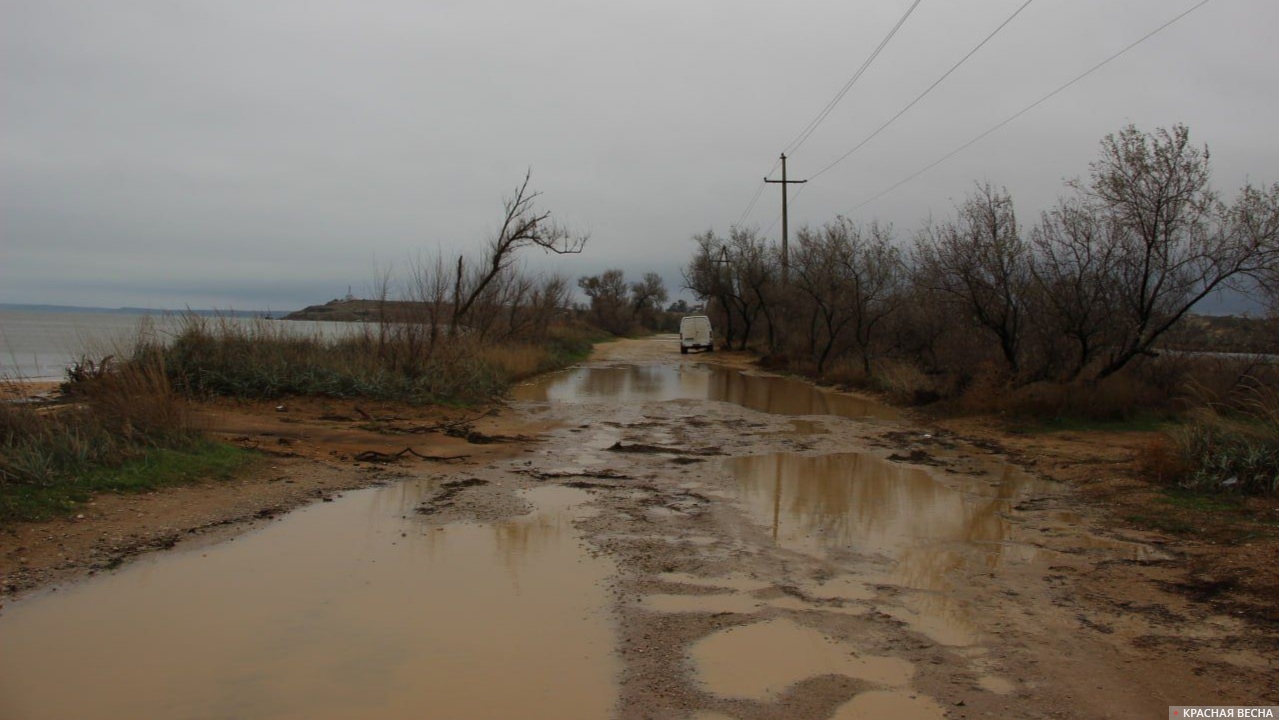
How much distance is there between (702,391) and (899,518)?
1533 centimetres

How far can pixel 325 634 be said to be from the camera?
5039 mm

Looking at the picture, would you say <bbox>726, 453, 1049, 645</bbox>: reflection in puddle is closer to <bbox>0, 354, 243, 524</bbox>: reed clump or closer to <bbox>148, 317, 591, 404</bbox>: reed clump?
<bbox>0, 354, 243, 524</bbox>: reed clump

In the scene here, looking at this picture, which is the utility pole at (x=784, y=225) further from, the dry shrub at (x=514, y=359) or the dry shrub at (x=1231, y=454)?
the dry shrub at (x=1231, y=454)

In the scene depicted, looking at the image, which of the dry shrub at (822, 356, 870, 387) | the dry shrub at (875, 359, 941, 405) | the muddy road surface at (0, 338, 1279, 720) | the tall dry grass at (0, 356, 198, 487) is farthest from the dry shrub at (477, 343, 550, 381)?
the muddy road surface at (0, 338, 1279, 720)

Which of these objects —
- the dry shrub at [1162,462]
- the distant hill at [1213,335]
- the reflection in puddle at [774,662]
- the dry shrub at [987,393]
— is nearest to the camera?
the reflection in puddle at [774,662]

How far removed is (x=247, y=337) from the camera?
1667 cm

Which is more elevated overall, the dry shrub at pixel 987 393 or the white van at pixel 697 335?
the white van at pixel 697 335

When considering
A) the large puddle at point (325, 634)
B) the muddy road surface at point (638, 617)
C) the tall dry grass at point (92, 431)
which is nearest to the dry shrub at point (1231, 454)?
the muddy road surface at point (638, 617)

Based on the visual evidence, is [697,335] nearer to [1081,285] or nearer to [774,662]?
[1081,285]

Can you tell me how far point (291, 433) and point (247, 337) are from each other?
17.0ft

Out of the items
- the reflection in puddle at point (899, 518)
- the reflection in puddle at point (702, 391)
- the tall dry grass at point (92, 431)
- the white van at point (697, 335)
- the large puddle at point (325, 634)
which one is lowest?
the large puddle at point (325, 634)

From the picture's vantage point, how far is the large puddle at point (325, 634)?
13.7 ft

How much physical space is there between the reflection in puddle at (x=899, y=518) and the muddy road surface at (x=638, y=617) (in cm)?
4

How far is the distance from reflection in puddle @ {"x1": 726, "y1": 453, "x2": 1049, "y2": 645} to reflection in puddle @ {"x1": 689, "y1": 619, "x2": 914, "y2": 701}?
690 millimetres
